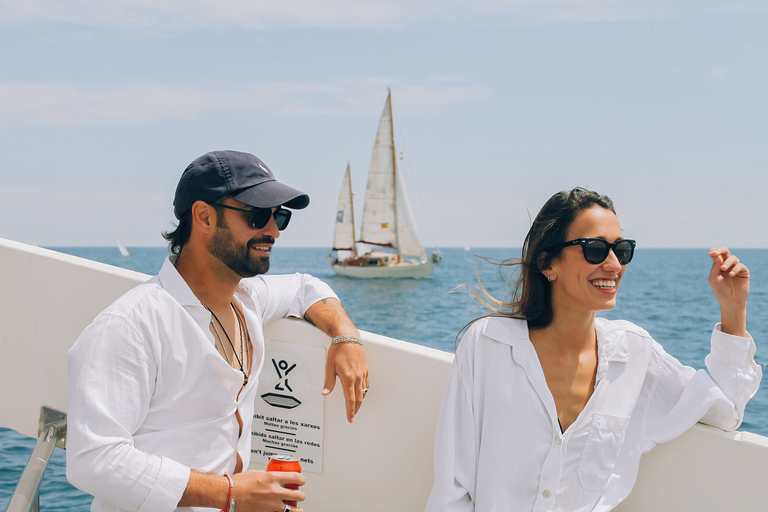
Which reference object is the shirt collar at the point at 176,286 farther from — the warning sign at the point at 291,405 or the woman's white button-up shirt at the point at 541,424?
the woman's white button-up shirt at the point at 541,424

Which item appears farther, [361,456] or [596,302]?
[361,456]

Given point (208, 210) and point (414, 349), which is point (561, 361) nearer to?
point (414, 349)

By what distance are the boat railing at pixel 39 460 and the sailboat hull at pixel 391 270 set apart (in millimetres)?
46209

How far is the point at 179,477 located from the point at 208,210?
26.7 inches

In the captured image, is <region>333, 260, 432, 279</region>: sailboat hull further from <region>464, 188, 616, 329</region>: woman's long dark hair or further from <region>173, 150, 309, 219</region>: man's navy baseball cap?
<region>173, 150, 309, 219</region>: man's navy baseball cap

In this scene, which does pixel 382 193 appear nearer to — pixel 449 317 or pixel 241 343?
pixel 449 317

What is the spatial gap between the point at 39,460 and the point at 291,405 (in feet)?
2.79

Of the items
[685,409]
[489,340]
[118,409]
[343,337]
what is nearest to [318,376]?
[343,337]

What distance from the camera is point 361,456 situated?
8.07 feet

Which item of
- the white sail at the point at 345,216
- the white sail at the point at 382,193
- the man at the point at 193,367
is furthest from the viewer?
the white sail at the point at 345,216

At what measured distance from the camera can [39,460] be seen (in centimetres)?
247

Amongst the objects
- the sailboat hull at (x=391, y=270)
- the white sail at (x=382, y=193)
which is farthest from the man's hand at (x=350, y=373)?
the sailboat hull at (x=391, y=270)

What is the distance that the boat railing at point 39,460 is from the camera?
7.68 ft

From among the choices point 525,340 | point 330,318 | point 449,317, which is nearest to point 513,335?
point 525,340
